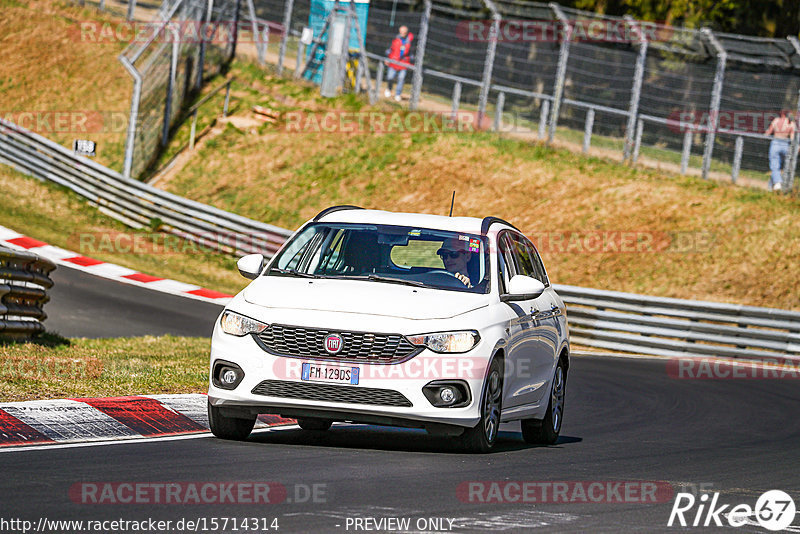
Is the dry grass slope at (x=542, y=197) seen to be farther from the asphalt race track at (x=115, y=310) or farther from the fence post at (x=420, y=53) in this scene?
the asphalt race track at (x=115, y=310)

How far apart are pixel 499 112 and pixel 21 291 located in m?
20.7

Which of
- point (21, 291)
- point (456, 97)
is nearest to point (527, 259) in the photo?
point (21, 291)

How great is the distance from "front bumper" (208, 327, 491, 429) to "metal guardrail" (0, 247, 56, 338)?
17.1 ft

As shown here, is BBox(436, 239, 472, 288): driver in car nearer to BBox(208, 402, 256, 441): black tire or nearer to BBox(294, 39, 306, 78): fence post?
BBox(208, 402, 256, 441): black tire

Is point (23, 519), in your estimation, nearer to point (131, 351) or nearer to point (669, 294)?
point (131, 351)

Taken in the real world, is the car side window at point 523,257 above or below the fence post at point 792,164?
above

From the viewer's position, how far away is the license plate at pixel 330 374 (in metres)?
8.65

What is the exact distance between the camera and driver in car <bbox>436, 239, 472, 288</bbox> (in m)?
9.71

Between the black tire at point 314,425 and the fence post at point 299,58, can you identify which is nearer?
the black tire at point 314,425

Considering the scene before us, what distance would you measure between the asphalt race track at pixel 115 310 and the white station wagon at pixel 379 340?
831cm

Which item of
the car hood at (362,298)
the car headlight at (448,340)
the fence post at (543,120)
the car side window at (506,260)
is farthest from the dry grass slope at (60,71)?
the car headlight at (448,340)

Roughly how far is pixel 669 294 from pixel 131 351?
45.4ft

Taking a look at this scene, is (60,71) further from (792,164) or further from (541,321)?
(541,321)

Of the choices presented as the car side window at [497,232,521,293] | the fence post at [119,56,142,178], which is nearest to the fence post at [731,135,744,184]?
the fence post at [119,56,142,178]
